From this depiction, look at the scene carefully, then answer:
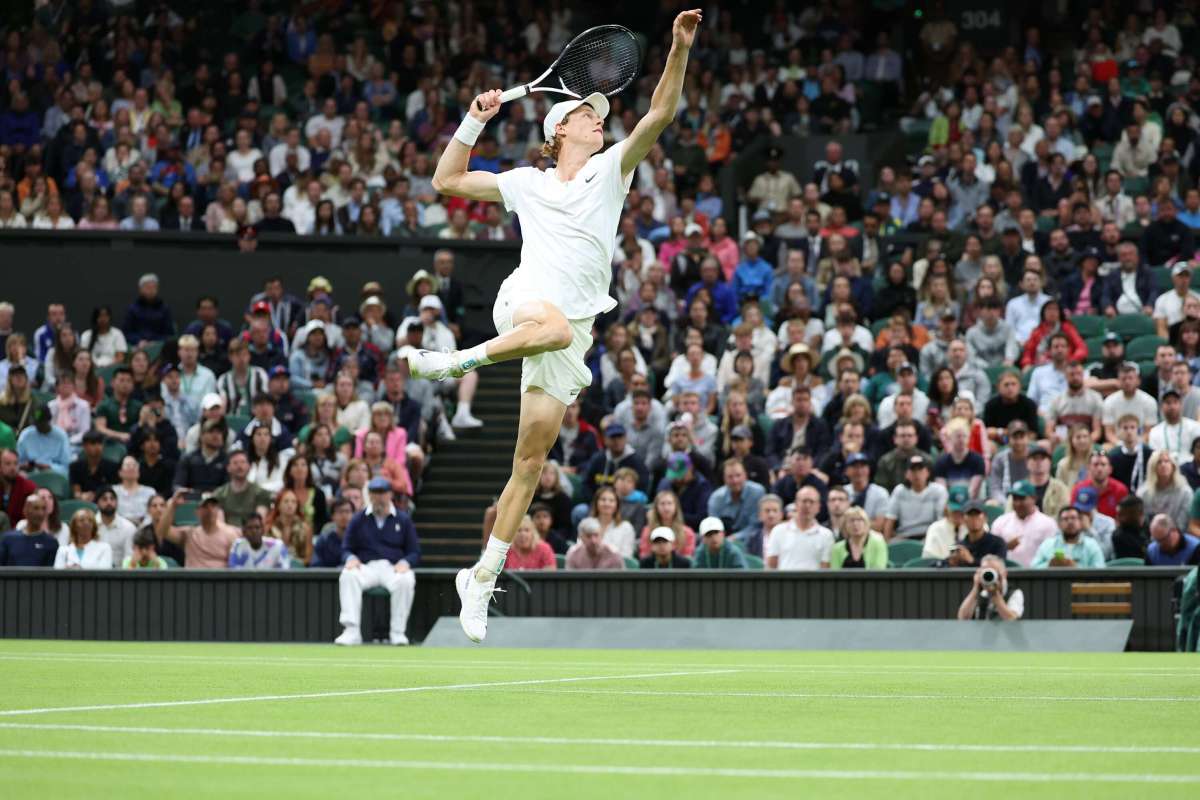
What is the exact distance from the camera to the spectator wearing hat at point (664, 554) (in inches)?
609

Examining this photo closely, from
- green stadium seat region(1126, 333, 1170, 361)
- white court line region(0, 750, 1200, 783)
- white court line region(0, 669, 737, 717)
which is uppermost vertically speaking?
green stadium seat region(1126, 333, 1170, 361)

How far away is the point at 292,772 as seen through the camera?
4391 mm

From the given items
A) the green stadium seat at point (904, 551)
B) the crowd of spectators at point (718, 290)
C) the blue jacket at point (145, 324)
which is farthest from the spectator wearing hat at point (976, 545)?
the blue jacket at point (145, 324)

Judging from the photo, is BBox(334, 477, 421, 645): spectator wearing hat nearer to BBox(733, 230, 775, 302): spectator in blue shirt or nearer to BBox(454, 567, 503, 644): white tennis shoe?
BBox(733, 230, 775, 302): spectator in blue shirt

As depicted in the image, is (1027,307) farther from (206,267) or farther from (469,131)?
(469,131)

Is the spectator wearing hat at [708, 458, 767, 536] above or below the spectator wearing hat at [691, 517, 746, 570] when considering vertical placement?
above

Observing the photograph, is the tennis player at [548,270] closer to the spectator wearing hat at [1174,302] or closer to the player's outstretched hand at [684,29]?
the player's outstretched hand at [684,29]

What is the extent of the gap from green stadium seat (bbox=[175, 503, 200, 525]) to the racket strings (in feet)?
30.9

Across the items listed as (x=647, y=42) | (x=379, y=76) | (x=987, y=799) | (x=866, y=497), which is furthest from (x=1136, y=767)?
(x=647, y=42)

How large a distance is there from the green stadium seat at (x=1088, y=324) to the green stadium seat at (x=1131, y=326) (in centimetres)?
13

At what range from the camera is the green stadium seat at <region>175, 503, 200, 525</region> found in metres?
17.3

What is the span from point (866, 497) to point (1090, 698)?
9323mm

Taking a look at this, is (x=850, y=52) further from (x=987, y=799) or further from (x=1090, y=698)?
(x=987, y=799)

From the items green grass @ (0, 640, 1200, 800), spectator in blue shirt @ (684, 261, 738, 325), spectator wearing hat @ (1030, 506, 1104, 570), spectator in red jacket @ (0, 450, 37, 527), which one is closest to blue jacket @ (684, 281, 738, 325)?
spectator in blue shirt @ (684, 261, 738, 325)
